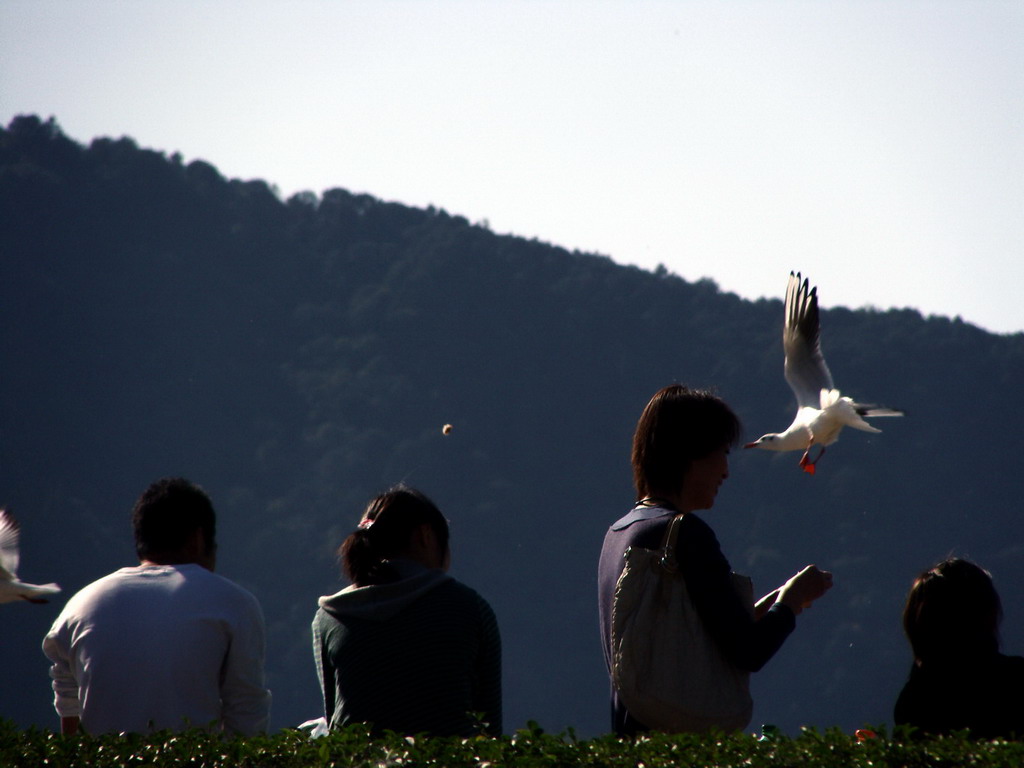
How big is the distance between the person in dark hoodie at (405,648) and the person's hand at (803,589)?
750 mm

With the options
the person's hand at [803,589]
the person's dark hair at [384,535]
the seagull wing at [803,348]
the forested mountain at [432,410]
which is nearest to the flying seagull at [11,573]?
the person's dark hair at [384,535]

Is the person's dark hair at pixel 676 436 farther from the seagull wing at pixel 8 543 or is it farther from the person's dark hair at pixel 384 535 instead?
the seagull wing at pixel 8 543

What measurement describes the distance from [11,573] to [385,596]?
250cm

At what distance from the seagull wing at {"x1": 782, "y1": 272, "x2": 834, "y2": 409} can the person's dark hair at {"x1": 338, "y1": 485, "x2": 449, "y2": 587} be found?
4423 mm

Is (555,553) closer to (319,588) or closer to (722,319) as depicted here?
(319,588)

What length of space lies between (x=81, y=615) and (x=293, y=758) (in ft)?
3.25

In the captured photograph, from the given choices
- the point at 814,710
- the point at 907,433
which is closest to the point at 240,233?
the point at 907,433

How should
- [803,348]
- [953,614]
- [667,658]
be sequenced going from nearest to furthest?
[667,658] → [953,614] → [803,348]

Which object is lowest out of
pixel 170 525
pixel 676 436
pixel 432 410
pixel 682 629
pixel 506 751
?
pixel 506 751

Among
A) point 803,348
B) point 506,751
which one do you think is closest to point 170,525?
point 506,751

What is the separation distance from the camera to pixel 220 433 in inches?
2427

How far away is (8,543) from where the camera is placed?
17.2 ft

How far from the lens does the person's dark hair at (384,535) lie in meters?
3.43

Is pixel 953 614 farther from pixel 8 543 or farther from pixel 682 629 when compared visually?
pixel 8 543
